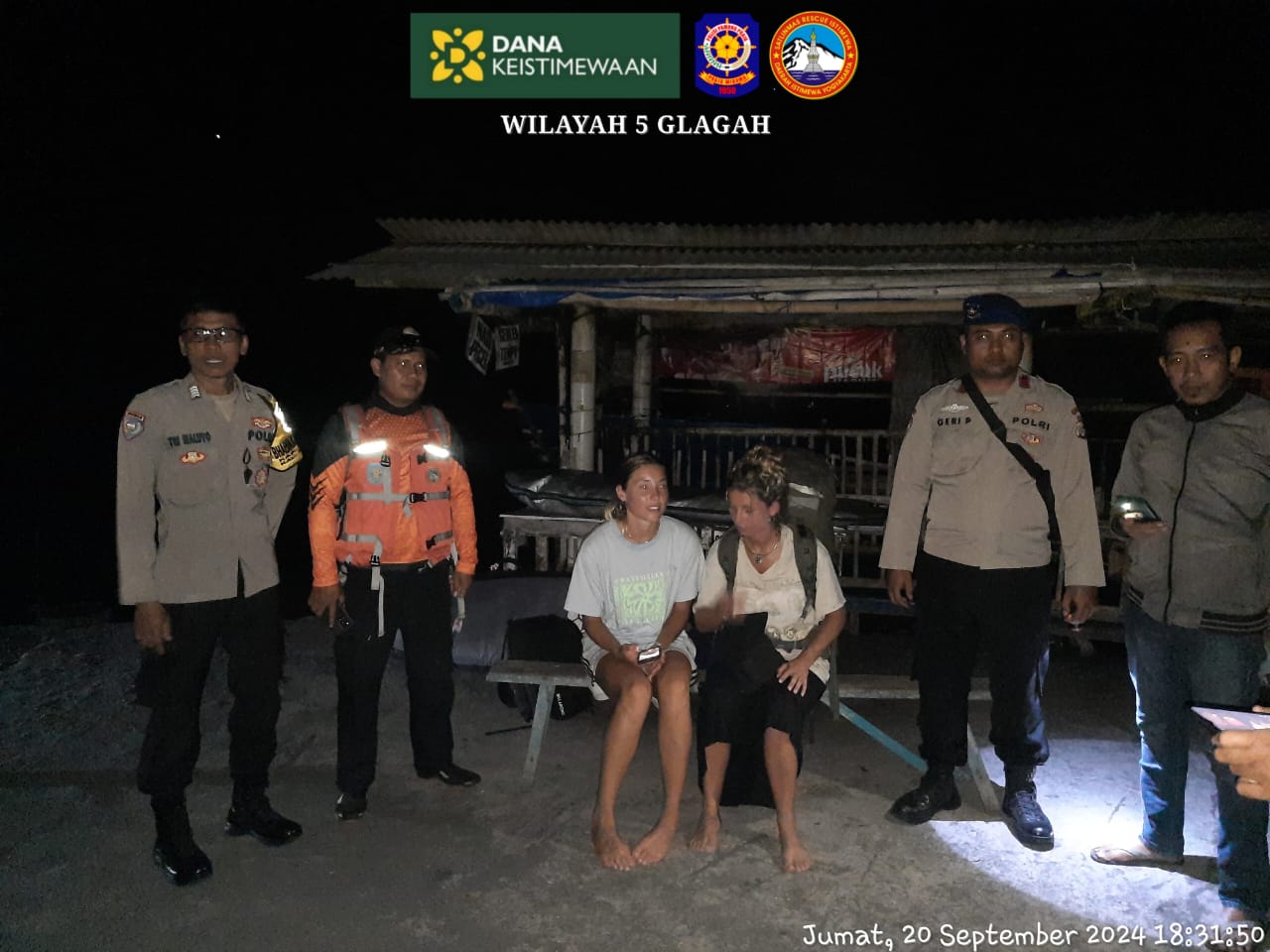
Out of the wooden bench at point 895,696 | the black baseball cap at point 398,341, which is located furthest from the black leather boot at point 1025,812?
the black baseball cap at point 398,341

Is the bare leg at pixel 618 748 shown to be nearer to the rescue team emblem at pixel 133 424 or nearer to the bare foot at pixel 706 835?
the bare foot at pixel 706 835

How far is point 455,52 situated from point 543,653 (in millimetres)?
7223

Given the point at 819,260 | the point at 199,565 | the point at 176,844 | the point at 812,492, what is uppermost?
the point at 819,260

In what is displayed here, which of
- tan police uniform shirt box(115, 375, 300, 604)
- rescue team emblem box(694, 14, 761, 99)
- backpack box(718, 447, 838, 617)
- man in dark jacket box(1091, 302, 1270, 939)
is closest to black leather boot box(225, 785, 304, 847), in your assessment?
tan police uniform shirt box(115, 375, 300, 604)

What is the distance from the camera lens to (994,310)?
11.4ft

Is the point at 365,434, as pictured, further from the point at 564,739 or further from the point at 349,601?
the point at 564,739

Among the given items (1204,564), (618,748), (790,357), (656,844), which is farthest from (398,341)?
(790,357)

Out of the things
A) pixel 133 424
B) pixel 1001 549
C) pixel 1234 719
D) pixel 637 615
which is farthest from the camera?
pixel 637 615

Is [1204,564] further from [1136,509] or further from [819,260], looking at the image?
[819,260]

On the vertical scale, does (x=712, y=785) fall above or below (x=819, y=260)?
below

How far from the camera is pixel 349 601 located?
12.3 feet

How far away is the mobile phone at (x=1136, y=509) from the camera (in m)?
3.22

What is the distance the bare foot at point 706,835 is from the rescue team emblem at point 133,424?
Result: 2955 mm

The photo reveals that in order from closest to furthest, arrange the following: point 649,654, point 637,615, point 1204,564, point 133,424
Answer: point 1204,564 < point 133,424 < point 649,654 < point 637,615
